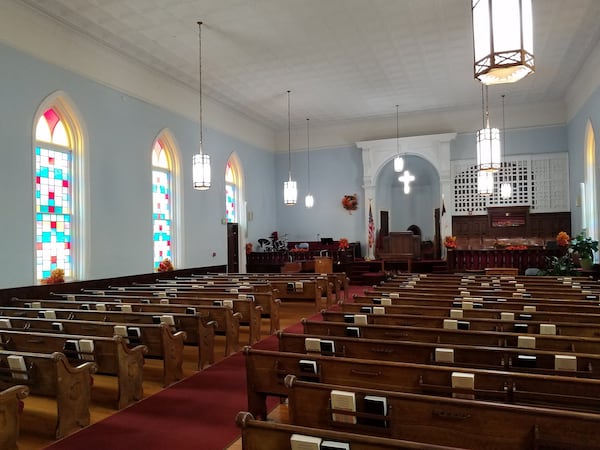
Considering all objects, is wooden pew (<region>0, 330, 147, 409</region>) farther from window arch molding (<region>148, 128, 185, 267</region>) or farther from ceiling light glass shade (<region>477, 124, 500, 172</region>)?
window arch molding (<region>148, 128, 185, 267</region>)

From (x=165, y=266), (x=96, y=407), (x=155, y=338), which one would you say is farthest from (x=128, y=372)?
(x=165, y=266)

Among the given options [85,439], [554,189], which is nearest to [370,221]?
[554,189]

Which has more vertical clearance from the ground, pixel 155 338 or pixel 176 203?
pixel 176 203

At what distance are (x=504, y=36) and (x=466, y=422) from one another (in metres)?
2.64

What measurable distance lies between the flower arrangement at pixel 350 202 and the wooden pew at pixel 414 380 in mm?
12393

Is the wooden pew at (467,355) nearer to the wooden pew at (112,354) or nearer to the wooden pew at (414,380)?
the wooden pew at (414,380)

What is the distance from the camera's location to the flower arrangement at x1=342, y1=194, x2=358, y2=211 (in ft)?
49.9

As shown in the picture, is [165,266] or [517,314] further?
[165,266]

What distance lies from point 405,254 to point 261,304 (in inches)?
290

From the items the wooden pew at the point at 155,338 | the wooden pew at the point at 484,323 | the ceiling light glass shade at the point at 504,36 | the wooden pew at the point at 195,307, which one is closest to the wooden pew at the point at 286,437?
the wooden pew at the point at 484,323

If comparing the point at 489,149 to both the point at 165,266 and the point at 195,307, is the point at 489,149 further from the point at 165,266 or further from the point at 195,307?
the point at 165,266

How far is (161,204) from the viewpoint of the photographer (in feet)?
34.9

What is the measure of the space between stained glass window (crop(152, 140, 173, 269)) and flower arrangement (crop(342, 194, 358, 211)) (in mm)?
6425

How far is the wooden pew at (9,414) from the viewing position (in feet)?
8.14
